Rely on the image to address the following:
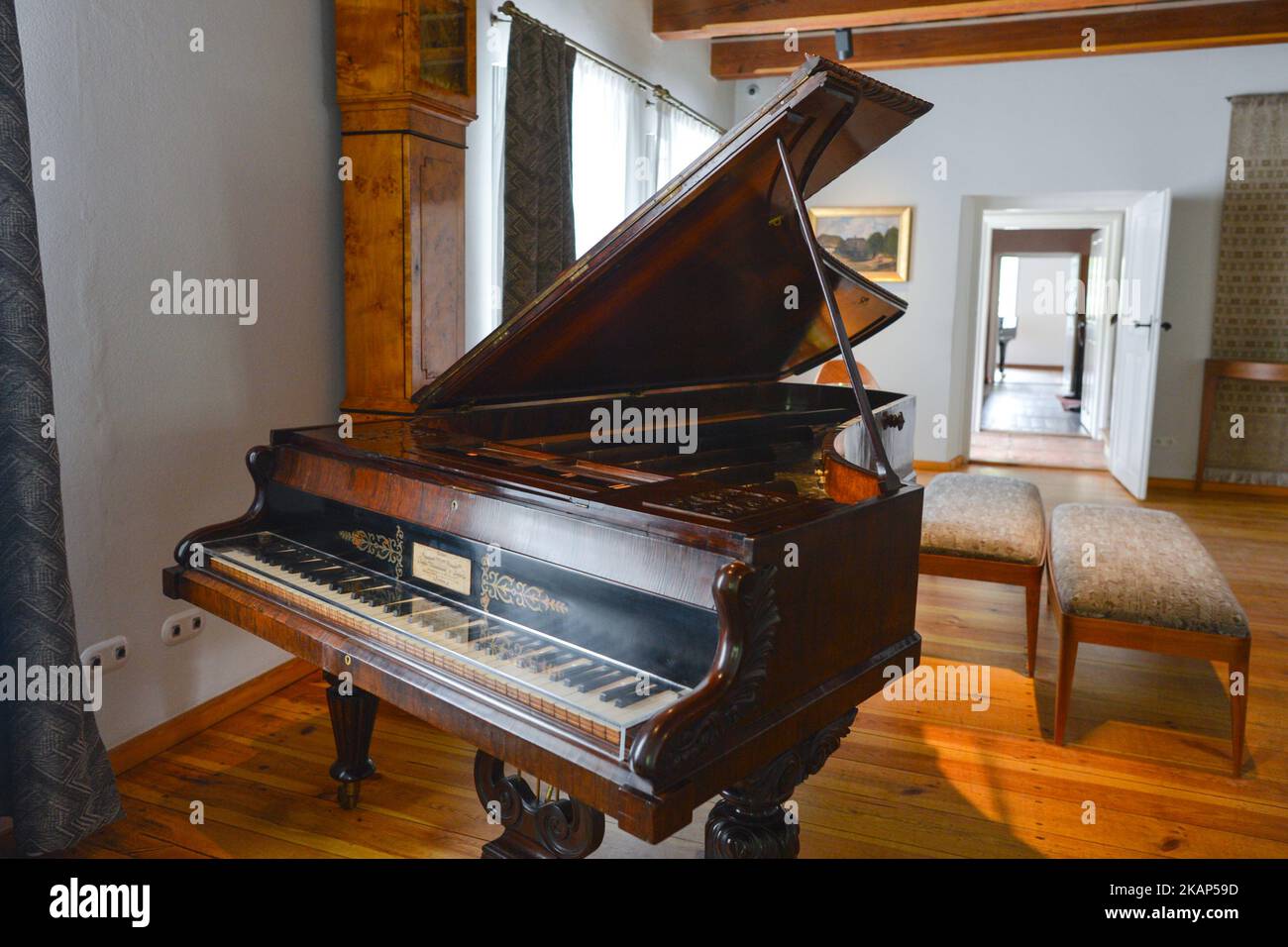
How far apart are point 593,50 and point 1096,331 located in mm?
6664

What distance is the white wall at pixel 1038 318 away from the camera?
1780cm

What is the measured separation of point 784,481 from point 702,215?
23.4 inches

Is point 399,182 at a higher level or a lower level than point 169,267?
higher

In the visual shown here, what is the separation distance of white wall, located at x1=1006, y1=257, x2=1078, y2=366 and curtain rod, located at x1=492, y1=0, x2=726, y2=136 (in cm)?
1265

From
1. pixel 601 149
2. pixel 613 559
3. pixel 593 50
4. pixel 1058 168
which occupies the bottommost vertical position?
pixel 613 559

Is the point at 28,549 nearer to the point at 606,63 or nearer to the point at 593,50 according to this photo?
the point at 606,63

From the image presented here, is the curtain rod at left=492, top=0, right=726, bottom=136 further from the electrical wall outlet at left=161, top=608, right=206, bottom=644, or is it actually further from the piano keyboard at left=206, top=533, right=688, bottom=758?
the piano keyboard at left=206, top=533, right=688, bottom=758

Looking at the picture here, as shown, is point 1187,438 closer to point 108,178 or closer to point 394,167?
point 394,167

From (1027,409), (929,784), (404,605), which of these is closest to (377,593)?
(404,605)

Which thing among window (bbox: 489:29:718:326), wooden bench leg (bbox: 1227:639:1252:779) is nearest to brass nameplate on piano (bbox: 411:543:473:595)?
wooden bench leg (bbox: 1227:639:1252:779)

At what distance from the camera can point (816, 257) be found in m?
1.93

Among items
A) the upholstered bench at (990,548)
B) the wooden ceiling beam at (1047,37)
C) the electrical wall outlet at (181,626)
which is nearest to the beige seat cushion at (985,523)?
the upholstered bench at (990,548)

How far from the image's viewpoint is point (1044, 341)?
709 inches

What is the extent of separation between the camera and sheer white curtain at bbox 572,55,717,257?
4840mm
